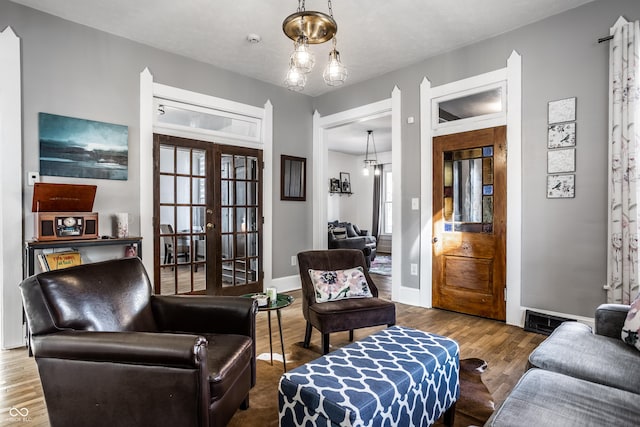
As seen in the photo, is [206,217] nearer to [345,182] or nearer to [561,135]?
[561,135]

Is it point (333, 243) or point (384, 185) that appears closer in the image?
point (333, 243)

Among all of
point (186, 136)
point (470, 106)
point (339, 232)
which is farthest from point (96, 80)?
point (339, 232)

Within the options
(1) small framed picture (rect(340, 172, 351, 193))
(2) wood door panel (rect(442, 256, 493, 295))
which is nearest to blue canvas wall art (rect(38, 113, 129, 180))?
(2) wood door panel (rect(442, 256, 493, 295))

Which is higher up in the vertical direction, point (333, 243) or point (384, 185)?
point (384, 185)

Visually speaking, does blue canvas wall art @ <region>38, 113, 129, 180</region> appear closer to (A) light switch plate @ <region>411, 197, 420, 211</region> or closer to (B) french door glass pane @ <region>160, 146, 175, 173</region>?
(B) french door glass pane @ <region>160, 146, 175, 173</region>

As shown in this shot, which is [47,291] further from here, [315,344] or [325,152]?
[325,152]

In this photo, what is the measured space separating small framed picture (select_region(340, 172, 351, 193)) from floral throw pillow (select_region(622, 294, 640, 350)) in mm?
8063

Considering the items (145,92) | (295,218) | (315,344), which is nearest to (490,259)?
(315,344)

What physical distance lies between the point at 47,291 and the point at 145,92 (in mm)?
2712

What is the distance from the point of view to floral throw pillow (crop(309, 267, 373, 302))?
2.82 m

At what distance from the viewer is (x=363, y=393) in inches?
54.7

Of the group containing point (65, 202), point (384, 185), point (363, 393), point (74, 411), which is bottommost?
point (74, 411)

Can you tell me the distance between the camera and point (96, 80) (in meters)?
3.41

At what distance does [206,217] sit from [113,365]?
9.44ft
